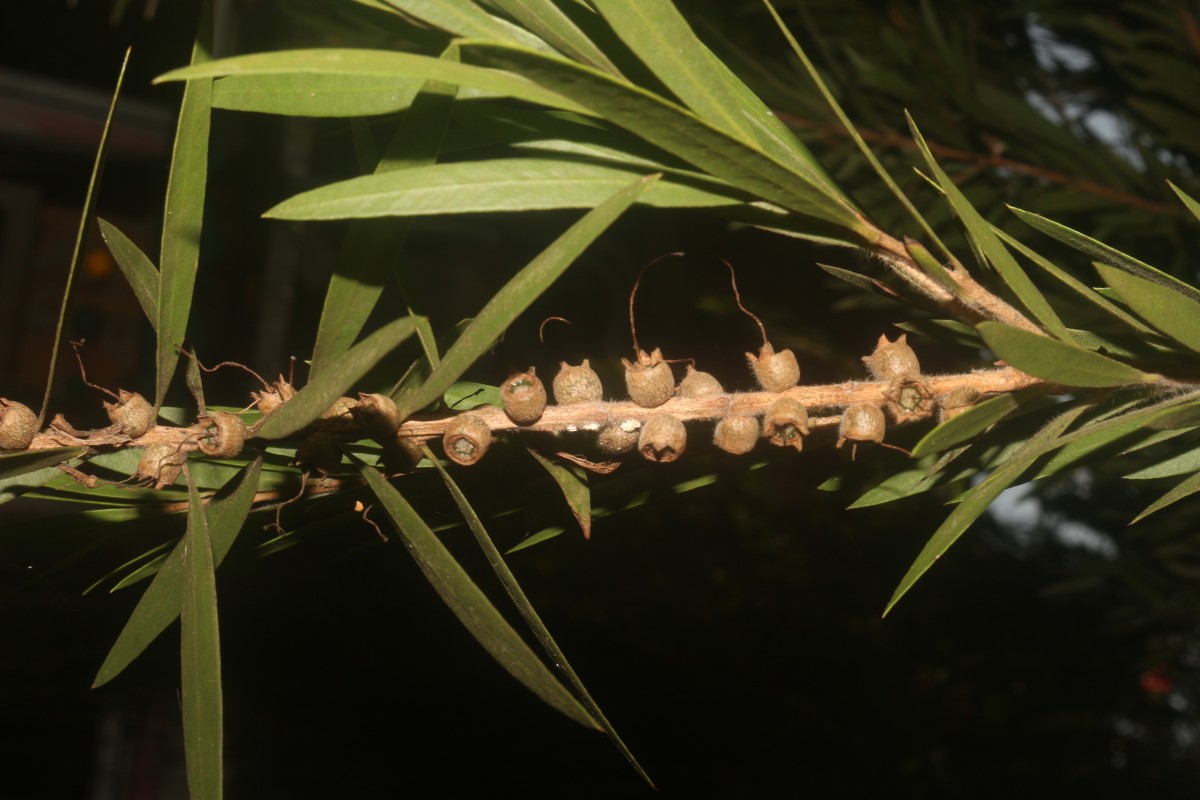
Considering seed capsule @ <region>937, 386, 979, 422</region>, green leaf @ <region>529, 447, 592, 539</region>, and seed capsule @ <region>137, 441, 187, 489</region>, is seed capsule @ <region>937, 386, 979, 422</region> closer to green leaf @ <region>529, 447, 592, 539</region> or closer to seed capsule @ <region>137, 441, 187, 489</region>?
green leaf @ <region>529, 447, 592, 539</region>

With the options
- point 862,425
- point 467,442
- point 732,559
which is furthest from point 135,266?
point 732,559

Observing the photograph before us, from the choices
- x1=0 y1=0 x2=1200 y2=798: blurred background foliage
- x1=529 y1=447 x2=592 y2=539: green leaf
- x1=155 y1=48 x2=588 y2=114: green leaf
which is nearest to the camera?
x1=155 y1=48 x2=588 y2=114: green leaf

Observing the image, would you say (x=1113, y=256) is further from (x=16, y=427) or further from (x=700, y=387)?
(x=16, y=427)

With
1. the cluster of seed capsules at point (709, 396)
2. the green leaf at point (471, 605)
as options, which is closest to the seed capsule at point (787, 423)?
the cluster of seed capsules at point (709, 396)

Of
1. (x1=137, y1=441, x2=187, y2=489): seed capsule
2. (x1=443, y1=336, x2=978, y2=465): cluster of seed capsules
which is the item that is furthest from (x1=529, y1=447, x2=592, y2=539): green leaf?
(x1=137, y1=441, x2=187, y2=489): seed capsule

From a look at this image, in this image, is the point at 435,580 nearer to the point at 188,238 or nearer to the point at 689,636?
A: the point at 188,238
